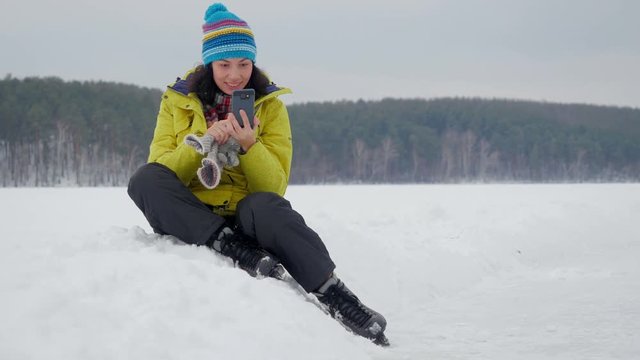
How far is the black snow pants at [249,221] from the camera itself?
9.92ft

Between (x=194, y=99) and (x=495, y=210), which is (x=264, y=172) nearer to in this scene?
(x=194, y=99)

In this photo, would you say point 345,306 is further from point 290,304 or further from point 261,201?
point 261,201

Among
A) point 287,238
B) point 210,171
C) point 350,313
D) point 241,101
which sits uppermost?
point 241,101

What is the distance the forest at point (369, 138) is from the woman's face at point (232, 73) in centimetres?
5625

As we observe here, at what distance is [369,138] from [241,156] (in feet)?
277

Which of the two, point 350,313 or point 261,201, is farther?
point 261,201

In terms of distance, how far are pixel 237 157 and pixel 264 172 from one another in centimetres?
18

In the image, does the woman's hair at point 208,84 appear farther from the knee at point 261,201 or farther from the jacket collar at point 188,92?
the knee at point 261,201

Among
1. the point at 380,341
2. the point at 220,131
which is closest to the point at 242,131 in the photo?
the point at 220,131

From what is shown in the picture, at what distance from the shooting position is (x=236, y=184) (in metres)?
3.40

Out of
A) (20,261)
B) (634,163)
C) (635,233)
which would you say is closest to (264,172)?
(20,261)

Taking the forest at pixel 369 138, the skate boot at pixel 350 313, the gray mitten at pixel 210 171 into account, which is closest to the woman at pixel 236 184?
the skate boot at pixel 350 313

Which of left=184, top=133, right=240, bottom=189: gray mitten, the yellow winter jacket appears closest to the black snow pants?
the yellow winter jacket

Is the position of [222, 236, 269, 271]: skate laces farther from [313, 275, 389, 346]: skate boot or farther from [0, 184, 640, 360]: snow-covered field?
[313, 275, 389, 346]: skate boot
